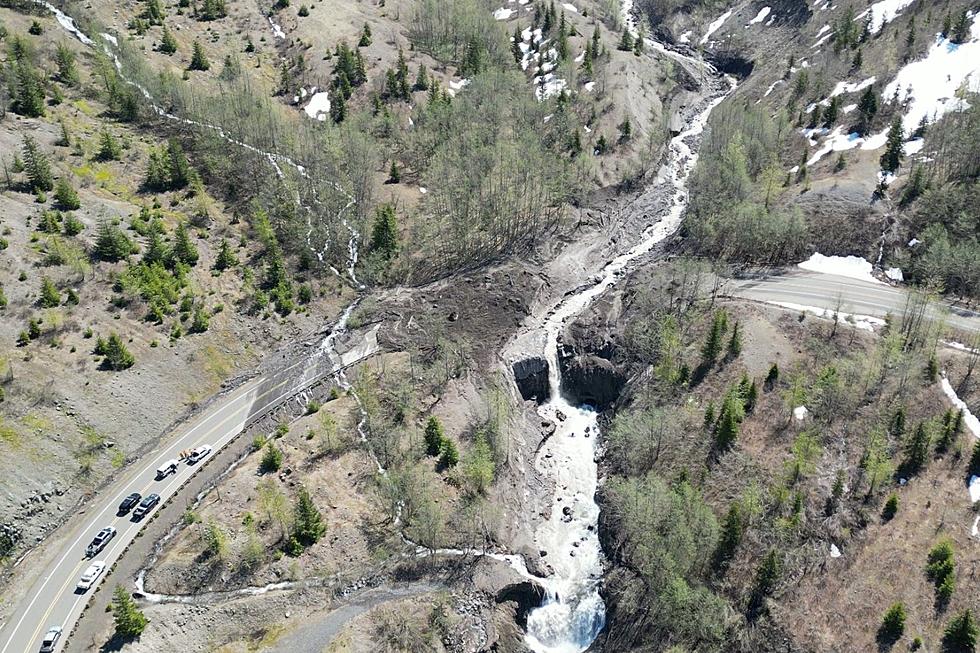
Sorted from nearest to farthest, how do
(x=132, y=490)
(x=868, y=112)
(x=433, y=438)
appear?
(x=132, y=490), (x=433, y=438), (x=868, y=112)

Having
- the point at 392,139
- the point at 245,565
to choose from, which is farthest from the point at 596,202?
the point at 245,565

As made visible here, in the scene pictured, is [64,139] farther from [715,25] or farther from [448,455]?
[715,25]

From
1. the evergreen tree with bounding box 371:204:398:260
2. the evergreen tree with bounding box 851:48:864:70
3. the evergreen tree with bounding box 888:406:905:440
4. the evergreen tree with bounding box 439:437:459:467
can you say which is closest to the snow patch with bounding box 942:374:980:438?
the evergreen tree with bounding box 888:406:905:440

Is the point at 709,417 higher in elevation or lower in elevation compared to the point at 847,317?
lower

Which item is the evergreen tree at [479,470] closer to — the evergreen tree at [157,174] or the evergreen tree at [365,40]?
the evergreen tree at [157,174]

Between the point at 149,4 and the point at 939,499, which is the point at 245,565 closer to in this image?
the point at 939,499

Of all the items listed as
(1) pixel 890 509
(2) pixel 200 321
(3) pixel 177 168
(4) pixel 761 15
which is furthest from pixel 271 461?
(4) pixel 761 15
